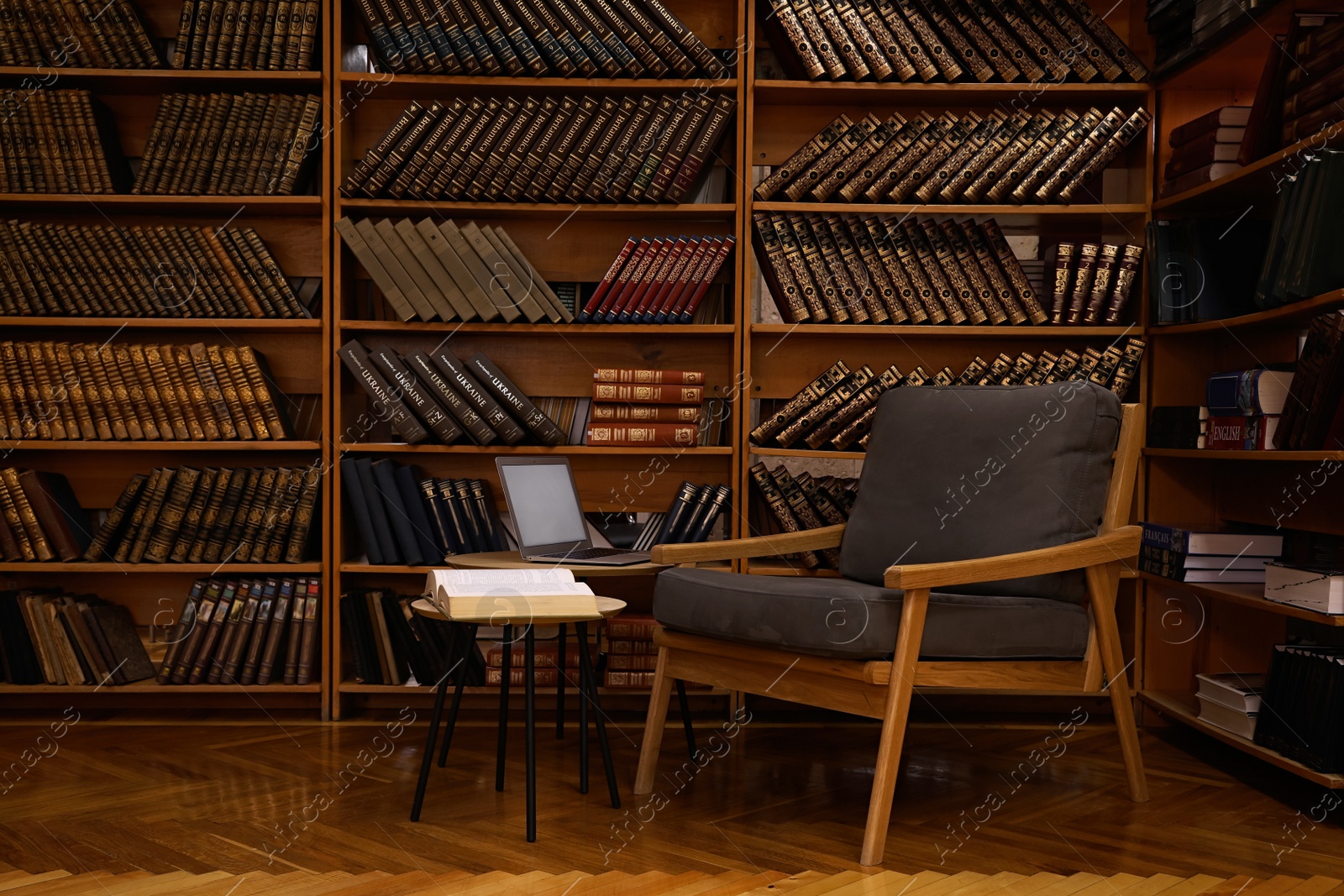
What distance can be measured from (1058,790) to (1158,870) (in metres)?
0.47

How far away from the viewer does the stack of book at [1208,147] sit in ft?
8.59

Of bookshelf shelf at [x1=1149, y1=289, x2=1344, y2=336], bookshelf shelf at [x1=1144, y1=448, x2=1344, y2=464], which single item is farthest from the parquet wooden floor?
bookshelf shelf at [x1=1149, y1=289, x2=1344, y2=336]

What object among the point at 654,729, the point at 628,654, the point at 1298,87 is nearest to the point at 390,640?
the point at 628,654

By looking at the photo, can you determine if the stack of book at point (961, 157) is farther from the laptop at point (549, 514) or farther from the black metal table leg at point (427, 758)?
the black metal table leg at point (427, 758)

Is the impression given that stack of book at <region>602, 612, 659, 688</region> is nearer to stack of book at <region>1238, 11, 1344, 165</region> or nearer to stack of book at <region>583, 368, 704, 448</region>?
stack of book at <region>583, 368, 704, 448</region>

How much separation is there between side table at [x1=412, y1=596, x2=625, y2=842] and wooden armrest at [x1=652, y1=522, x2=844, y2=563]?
297mm

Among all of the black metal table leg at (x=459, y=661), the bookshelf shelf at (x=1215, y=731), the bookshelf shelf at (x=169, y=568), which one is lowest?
the bookshelf shelf at (x=1215, y=731)

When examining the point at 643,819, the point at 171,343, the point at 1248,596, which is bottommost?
the point at 643,819

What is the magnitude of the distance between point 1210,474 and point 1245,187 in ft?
2.57

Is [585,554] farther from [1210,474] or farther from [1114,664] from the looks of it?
[1210,474]

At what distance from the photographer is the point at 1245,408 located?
2443 mm

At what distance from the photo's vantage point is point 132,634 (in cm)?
295

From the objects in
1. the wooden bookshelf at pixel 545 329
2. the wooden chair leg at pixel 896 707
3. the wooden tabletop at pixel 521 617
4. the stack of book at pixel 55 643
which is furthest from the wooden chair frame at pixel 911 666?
the stack of book at pixel 55 643

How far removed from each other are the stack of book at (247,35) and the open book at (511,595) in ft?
5.39
